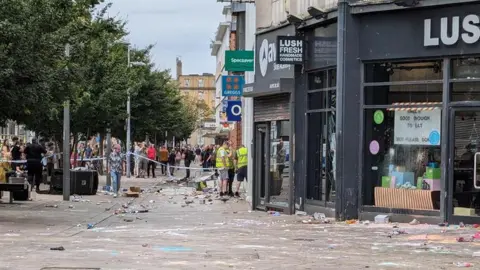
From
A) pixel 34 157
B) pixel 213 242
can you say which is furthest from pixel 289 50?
pixel 34 157

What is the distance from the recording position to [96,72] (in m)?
28.3

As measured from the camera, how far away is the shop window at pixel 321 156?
16859mm

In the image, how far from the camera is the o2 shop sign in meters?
14.5

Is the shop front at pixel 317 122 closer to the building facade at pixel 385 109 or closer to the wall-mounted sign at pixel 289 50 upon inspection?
the building facade at pixel 385 109

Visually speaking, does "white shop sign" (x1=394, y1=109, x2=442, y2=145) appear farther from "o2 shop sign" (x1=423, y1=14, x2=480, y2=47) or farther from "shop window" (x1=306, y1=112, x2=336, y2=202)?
"shop window" (x1=306, y1=112, x2=336, y2=202)

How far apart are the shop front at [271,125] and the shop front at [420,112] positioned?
9.05 feet

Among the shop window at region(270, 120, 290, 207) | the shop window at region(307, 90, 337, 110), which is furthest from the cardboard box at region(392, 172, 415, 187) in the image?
the shop window at region(270, 120, 290, 207)

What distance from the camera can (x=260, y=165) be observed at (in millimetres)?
20266

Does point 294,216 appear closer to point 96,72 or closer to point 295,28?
point 295,28

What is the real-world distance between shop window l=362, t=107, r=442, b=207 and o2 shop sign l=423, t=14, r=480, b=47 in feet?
4.36

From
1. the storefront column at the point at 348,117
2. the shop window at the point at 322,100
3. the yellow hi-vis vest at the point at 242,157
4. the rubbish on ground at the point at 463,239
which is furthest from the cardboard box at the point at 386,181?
the yellow hi-vis vest at the point at 242,157

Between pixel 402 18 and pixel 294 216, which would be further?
pixel 294 216

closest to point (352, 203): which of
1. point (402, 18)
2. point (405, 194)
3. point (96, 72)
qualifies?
point (405, 194)

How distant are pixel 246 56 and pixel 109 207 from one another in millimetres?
5723
